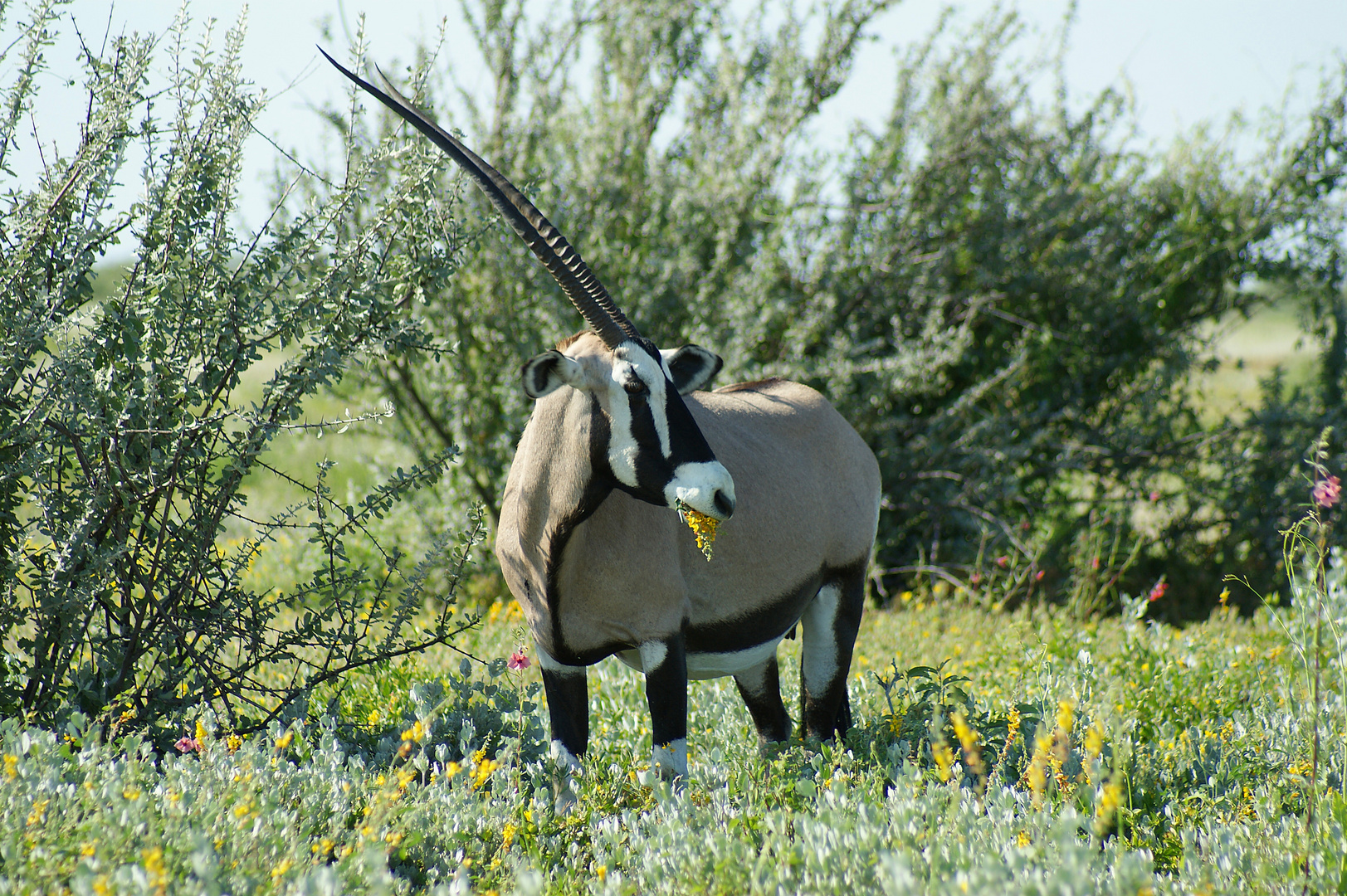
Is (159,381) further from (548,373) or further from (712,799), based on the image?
(712,799)

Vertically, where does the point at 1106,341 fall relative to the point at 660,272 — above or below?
below

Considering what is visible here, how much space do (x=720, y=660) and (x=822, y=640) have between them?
1.95 feet

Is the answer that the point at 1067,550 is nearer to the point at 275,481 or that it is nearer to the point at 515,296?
the point at 515,296

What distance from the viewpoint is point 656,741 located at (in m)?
3.16

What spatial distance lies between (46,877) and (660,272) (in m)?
5.93

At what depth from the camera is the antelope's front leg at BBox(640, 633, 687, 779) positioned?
3.08 m

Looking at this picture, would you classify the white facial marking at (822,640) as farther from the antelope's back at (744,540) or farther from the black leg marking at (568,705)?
the black leg marking at (568,705)

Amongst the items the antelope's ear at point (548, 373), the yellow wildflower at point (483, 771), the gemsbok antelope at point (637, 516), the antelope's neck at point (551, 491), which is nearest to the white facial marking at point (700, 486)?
the gemsbok antelope at point (637, 516)

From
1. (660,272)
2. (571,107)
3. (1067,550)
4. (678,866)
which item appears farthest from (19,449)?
(1067,550)

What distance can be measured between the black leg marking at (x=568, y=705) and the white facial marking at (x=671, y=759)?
1.01 feet

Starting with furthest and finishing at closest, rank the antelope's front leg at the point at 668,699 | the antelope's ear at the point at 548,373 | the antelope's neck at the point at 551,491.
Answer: the antelope's front leg at the point at 668,699, the antelope's neck at the point at 551,491, the antelope's ear at the point at 548,373

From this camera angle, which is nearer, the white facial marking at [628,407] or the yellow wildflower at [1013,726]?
the white facial marking at [628,407]

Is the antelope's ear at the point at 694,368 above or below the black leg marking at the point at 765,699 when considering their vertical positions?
above

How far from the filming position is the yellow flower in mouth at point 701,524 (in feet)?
9.45
